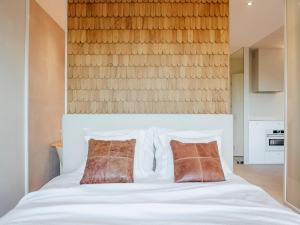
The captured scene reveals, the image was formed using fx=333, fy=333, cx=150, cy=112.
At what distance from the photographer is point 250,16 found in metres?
5.14

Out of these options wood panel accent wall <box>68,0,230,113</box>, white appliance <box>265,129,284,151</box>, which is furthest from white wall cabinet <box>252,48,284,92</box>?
wood panel accent wall <box>68,0,230,113</box>

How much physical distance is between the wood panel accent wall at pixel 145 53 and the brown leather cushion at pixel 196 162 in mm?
1058

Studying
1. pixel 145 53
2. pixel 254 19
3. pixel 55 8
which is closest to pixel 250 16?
pixel 254 19

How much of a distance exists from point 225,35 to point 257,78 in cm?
386

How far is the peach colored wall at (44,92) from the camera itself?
162 inches

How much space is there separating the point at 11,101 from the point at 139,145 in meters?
1.46

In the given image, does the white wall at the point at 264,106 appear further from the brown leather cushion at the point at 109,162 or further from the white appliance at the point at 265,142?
the brown leather cushion at the point at 109,162

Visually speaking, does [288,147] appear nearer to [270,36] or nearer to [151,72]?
[151,72]

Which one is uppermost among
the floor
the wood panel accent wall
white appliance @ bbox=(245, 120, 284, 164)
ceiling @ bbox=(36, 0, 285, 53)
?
ceiling @ bbox=(36, 0, 285, 53)

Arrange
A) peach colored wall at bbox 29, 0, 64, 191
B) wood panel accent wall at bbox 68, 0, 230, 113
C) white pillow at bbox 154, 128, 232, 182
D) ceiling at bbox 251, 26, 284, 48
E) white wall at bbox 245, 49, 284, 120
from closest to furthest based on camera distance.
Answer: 1. white pillow at bbox 154, 128, 232, 182
2. wood panel accent wall at bbox 68, 0, 230, 113
3. peach colored wall at bbox 29, 0, 64, 191
4. ceiling at bbox 251, 26, 284, 48
5. white wall at bbox 245, 49, 284, 120

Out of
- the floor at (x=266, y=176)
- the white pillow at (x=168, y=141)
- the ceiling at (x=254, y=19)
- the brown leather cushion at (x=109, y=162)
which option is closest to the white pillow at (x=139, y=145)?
the white pillow at (x=168, y=141)

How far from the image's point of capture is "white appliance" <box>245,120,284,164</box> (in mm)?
7473

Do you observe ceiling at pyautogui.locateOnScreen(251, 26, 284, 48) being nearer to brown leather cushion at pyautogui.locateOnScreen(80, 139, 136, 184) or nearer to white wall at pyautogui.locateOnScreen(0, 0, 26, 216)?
brown leather cushion at pyautogui.locateOnScreen(80, 139, 136, 184)

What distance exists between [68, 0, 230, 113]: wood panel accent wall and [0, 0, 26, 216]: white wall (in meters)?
0.56
